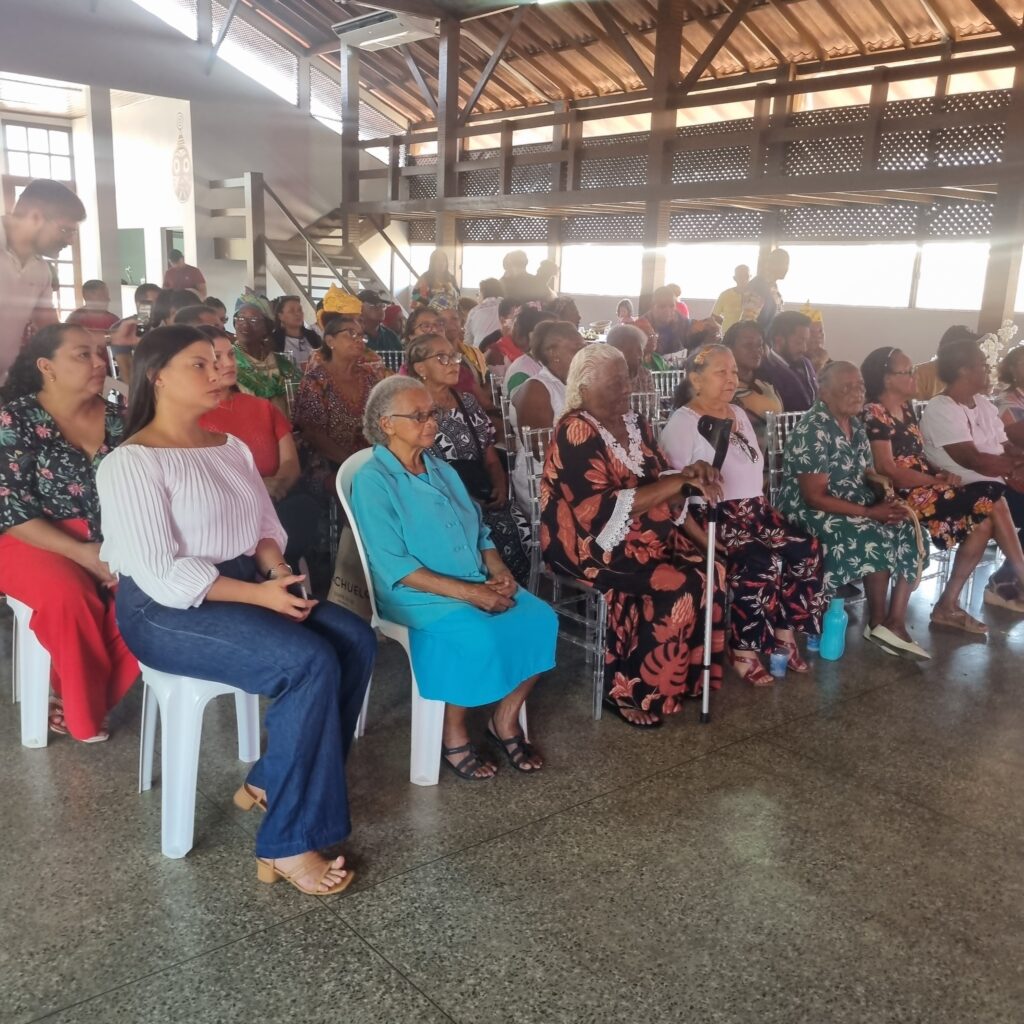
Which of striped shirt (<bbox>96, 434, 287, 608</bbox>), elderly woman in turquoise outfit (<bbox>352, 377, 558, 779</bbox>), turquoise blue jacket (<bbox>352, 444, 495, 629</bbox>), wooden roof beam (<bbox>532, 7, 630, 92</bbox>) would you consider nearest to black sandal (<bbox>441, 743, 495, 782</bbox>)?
elderly woman in turquoise outfit (<bbox>352, 377, 558, 779</bbox>)

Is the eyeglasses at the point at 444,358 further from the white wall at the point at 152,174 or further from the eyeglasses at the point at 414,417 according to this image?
the white wall at the point at 152,174

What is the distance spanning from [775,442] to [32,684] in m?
2.69

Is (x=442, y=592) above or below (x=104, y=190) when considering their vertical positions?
below

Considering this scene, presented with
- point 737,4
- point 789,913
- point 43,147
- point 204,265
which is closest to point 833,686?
point 789,913

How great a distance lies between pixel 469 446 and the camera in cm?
352

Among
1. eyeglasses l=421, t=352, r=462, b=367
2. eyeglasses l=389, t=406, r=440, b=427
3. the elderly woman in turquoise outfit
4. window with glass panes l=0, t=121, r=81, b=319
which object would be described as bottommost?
the elderly woman in turquoise outfit

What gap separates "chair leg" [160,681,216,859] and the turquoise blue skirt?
1.82 ft

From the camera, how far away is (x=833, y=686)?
3111 mm

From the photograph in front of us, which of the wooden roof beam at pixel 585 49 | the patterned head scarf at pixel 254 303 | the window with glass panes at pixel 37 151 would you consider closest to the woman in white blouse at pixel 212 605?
the patterned head scarf at pixel 254 303

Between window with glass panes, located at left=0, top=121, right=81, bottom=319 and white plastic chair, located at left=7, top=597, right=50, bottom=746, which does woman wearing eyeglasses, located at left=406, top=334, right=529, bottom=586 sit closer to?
white plastic chair, located at left=7, top=597, right=50, bottom=746

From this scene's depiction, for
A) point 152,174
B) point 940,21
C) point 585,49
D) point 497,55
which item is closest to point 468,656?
point 940,21

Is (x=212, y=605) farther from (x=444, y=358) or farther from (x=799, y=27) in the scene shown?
(x=799, y=27)

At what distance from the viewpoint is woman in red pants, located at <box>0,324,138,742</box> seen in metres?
2.46

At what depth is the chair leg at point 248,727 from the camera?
2.48 m
